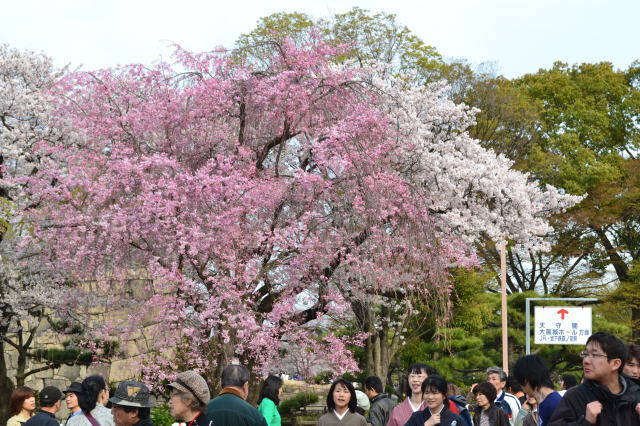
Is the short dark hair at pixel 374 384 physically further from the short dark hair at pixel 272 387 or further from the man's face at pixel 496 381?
the short dark hair at pixel 272 387

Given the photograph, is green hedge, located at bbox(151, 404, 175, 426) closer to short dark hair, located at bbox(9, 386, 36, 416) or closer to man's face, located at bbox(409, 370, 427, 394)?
short dark hair, located at bbox(9, 386, 36, 416)

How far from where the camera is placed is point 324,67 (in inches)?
727

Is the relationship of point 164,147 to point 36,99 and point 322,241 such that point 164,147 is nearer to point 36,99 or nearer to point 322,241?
point 322,241

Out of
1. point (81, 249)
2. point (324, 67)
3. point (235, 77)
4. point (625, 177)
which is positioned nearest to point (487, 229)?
point (324, 67)

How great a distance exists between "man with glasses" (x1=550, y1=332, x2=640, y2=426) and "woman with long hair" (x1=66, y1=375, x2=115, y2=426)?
146 inches

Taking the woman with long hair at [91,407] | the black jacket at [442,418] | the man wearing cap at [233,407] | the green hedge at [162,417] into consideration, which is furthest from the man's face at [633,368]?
the green hedge at [162,417]

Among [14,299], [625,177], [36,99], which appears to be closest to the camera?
[14,299]

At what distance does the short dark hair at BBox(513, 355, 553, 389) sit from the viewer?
6305 mm

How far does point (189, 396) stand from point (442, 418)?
2541 mm

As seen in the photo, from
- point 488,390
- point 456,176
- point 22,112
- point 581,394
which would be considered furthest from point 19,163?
point 581,394

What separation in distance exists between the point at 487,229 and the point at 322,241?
6.55 m

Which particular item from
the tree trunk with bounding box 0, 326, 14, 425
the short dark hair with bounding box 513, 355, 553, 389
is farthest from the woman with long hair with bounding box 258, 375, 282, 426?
the tree trunk with bounding box 0, 326, 14, 425

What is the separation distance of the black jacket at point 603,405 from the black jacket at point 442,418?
6.88 ft

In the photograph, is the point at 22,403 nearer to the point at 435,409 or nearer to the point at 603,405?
the point at 435,409
